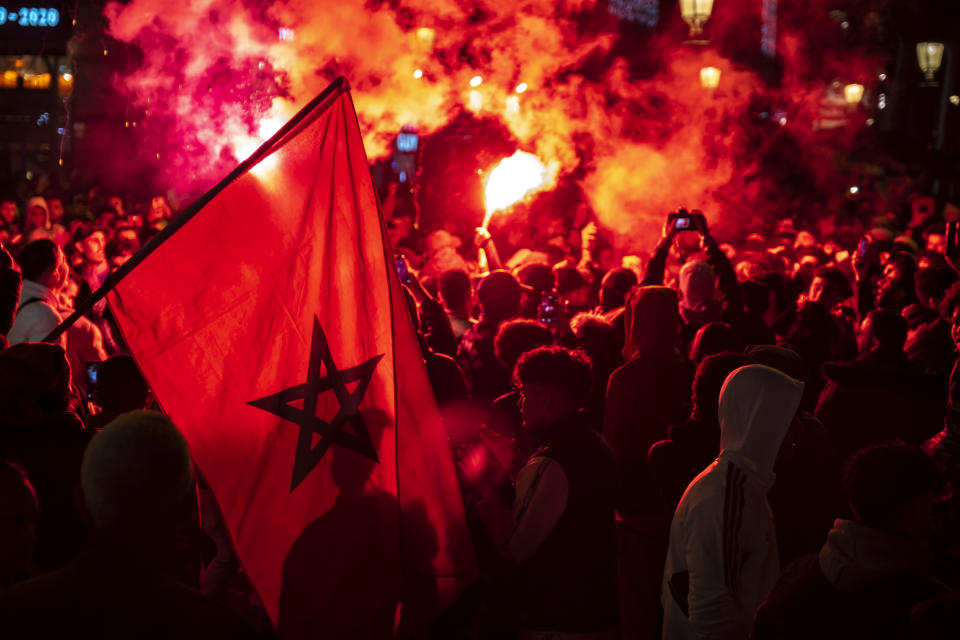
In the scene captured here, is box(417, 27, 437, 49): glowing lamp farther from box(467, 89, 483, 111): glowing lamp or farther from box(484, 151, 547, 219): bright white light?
box(467, 89, 483, 111): glowing lamp

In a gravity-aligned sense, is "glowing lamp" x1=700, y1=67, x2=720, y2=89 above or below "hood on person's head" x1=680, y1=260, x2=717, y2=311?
above

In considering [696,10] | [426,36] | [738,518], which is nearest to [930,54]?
[696,10]

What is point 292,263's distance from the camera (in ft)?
11.8

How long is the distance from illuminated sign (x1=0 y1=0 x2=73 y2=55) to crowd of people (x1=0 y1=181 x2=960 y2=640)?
8.63 metres

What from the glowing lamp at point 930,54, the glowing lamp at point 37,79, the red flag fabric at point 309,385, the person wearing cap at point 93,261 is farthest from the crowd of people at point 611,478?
the glowing lamp at point 37,79

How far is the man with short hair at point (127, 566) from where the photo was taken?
206 cm

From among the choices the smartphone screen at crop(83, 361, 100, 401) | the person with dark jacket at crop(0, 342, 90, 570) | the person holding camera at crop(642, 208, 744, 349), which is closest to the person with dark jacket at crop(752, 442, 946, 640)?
the person with dark jacket at crop(0, 342, 90, 570)

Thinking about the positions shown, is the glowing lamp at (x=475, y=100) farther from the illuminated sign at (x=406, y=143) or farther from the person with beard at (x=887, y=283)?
the illuminated sign at (x=406, y=143)

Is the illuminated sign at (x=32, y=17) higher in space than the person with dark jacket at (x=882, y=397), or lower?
higher

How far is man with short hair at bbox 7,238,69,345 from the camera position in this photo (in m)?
5.96

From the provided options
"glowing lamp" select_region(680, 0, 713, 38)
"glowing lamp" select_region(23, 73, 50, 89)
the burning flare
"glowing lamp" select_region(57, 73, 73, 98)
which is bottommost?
the burning flare

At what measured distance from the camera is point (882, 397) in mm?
5273

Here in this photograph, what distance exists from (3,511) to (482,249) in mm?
7680

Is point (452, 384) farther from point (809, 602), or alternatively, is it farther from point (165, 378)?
point (809, 602)
